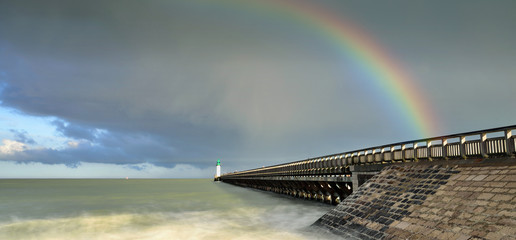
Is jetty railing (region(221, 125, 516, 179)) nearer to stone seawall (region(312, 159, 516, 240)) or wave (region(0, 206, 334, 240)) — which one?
stone seawall (region(312, 159, 516, 240))

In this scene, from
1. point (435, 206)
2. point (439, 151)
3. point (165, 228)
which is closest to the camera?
point (435, 206)

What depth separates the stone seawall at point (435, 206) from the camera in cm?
1047

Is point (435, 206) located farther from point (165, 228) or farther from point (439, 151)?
point (165, 228)

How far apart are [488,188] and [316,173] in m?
24.3

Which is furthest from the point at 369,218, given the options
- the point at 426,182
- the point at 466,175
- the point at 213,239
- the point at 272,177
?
the point at 272,177

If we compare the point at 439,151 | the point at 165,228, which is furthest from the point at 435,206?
the point at 165,228

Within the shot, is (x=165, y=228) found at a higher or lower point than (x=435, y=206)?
lower

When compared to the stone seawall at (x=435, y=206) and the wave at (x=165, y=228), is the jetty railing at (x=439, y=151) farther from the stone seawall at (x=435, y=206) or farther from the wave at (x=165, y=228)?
the wave at (x=165, y=228)

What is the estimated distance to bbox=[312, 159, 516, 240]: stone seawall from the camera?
34.3 ft

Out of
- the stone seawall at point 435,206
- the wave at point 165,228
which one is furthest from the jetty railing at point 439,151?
the wave at point 165,228

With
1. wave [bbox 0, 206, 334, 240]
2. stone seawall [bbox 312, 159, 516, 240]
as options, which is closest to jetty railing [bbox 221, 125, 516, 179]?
stone seawall [bbox 312, 159, 516, 240]

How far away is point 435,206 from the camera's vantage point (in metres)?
12.8

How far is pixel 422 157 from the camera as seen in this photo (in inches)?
760

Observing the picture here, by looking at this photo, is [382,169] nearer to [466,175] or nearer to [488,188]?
[466,175]
